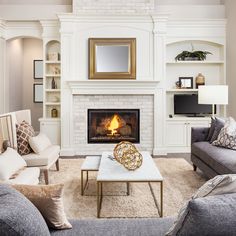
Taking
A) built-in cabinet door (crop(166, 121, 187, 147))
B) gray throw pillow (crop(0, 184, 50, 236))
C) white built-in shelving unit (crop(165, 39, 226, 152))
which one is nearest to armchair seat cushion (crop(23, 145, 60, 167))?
gray throw pillow (crop(0, 184, 50, 236))

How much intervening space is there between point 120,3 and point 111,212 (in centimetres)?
452

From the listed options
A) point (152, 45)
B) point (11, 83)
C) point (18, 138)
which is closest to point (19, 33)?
point (11, 83)

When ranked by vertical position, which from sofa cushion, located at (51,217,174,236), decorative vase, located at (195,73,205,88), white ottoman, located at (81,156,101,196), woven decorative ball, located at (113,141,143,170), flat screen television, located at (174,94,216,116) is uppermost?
decorative vase, located at (195,73,205,88)

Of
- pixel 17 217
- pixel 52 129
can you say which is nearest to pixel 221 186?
pixel 17 217

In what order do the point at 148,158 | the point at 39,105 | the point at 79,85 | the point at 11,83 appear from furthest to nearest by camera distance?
the point at 39,105, the point at 11,83, the point at 79,85, the point at 148,158

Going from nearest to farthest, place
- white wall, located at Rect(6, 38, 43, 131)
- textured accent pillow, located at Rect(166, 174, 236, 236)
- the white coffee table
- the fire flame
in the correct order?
textured accent pillow, located at Rect(166, 174, 236, 236) → the white coffee table → the fire flame → white wall, located at Rect(6, 38, 43, 131)

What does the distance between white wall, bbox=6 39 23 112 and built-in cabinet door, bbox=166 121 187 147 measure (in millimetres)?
3456

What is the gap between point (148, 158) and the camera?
13.8ft

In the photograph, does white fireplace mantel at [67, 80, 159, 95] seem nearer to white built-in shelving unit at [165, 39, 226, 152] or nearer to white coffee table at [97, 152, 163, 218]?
white built-in shelving unit at [165, 39, 226, 152]

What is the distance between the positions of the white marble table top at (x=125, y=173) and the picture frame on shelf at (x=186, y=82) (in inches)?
136

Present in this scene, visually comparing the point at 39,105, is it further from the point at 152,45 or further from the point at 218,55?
the point at 218,55

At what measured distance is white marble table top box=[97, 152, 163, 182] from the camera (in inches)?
127

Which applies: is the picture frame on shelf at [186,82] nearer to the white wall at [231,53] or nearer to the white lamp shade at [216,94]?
the white wall at [231,53]

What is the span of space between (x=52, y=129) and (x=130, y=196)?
327cm
